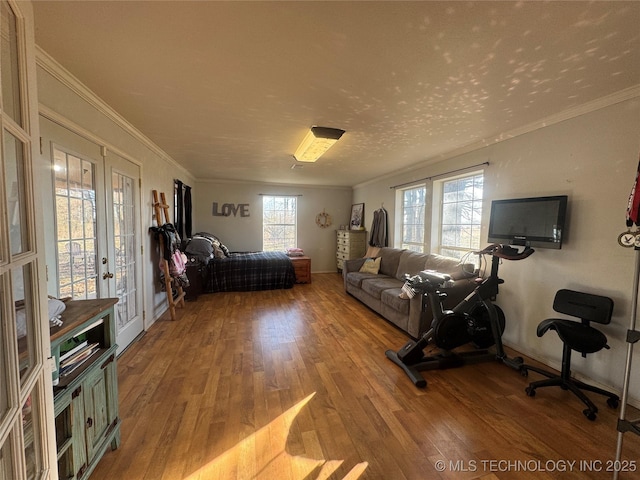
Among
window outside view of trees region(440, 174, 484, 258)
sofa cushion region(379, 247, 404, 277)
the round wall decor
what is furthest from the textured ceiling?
the round wall decor

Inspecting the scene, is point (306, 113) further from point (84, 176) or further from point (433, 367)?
point (433, 367)

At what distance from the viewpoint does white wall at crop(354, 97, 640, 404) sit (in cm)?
197

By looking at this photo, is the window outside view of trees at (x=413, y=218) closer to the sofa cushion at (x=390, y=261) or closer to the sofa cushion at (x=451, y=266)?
the sofa cushion at (x=390, y=261)

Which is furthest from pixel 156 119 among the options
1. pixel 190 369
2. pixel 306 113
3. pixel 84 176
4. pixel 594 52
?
pixel 594 52

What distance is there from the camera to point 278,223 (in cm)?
679

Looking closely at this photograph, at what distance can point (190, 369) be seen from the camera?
2.38 metres

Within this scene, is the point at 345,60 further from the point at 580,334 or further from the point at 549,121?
the point at 580,334

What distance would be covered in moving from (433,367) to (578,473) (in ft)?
3.48

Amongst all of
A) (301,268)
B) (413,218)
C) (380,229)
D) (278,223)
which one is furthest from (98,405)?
(278,223)

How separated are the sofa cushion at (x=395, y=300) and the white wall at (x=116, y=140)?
305 centimetres

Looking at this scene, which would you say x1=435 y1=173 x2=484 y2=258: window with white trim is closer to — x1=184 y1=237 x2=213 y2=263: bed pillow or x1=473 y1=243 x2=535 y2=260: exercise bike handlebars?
x1=473 y1=243 x2=535 y2=260: exercise bike handlebars

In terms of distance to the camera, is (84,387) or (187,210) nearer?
(84,387)

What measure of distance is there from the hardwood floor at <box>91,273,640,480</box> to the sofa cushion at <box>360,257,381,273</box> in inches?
72.6

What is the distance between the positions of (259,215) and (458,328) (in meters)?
5.23
